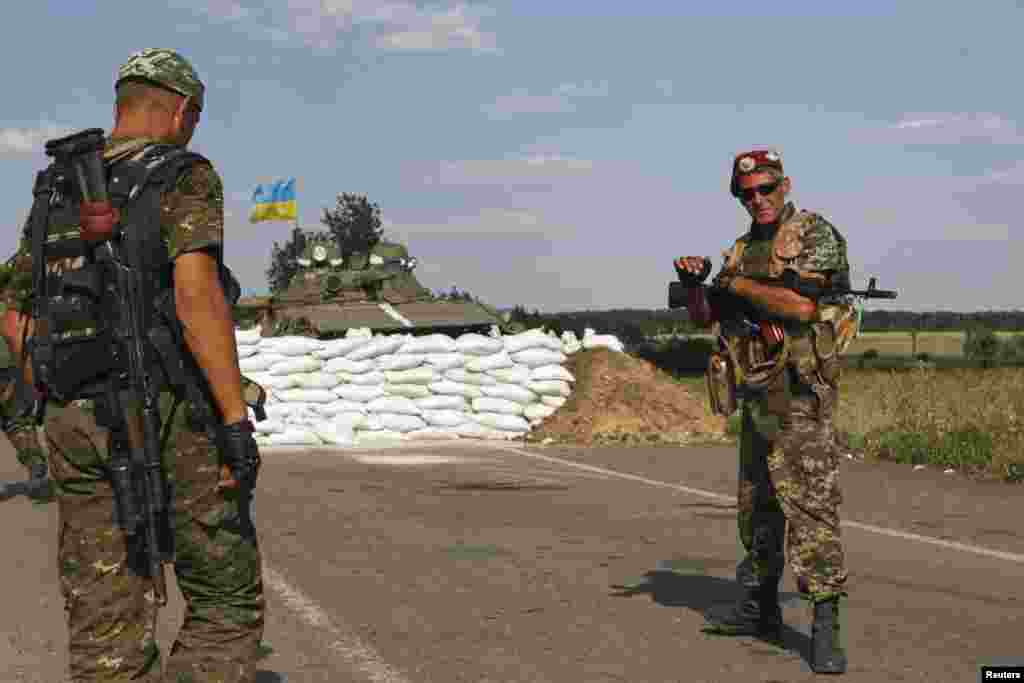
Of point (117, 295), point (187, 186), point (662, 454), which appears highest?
point (187, 186)

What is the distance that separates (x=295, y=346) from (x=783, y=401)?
12640mm

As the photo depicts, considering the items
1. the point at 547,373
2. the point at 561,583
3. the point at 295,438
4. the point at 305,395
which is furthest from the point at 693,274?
the point at 547,373

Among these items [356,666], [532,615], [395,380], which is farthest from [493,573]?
[395,380]

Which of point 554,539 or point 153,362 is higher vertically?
point 153,362

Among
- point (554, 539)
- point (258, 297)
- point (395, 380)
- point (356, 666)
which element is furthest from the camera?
point (258, 297)

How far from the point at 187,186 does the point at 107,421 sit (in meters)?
0.63

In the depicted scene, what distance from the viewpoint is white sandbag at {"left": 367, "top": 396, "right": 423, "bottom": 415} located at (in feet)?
56.1

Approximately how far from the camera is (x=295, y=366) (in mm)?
17141

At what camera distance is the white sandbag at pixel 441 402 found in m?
17.2

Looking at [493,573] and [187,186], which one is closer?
[187,186]

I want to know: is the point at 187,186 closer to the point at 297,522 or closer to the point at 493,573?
the point at 493,573

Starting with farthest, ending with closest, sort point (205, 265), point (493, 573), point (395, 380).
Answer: point (395, 380)
point (493, 573)
point (205, 265)

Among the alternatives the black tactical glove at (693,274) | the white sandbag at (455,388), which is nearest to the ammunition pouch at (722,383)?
the black tactical glove at (693,274)

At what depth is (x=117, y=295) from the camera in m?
3.44
